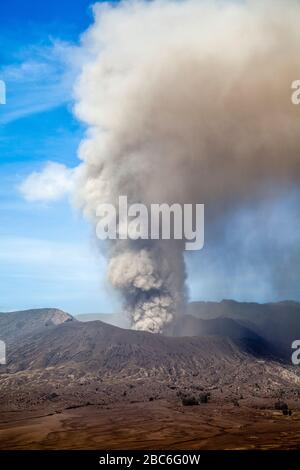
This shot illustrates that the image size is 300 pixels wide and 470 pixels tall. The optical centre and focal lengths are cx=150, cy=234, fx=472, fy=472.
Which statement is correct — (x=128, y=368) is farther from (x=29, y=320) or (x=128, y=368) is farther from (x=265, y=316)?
(x=265, y=316)

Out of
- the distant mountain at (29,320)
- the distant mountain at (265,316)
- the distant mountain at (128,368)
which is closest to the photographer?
the distant mountain at (128,368)

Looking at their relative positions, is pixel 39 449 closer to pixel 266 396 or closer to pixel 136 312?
pixel 266 396

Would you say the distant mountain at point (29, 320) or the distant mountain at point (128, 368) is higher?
the distant mountain at point (29, 320)

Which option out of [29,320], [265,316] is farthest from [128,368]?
[265,316]

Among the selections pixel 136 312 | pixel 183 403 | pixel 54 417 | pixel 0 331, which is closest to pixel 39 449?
pixel 54 417

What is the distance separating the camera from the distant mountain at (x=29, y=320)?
150375mm

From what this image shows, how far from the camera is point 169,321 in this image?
10812 centimetres

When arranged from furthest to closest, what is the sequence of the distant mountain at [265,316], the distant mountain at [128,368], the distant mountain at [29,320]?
the distant mountain at [29,320] → the distant mountain at [265,316] → the distant mountain at [128,368]

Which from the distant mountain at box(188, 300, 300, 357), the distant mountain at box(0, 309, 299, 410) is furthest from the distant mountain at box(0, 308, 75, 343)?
the distant mountain at box(188, 300, 300, 357)

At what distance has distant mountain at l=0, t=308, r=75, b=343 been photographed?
150 meters

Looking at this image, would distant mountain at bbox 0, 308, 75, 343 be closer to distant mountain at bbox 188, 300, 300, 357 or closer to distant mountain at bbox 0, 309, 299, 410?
distant mountain at bbox 0, 309, 299, 410

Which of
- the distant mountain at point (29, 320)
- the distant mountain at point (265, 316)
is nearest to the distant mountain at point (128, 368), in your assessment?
the distant mountain at point (265, 316)

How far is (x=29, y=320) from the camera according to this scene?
519 ft

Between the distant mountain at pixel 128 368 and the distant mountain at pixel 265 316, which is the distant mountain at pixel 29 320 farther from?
the distant mountain at pixel 265 316
